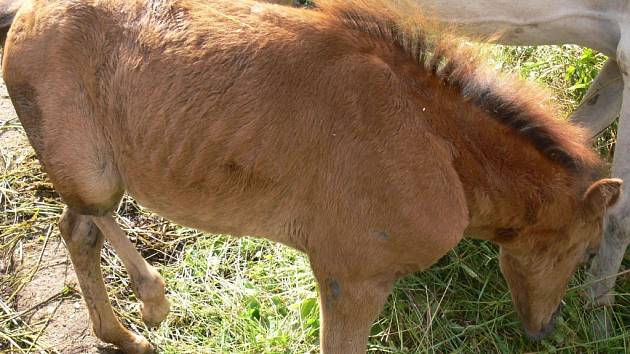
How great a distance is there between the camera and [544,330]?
3463mm

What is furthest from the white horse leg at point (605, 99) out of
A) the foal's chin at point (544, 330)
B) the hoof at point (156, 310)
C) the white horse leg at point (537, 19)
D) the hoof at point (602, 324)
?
the hoof at point (156, 310)

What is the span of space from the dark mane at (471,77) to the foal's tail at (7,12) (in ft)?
4.95

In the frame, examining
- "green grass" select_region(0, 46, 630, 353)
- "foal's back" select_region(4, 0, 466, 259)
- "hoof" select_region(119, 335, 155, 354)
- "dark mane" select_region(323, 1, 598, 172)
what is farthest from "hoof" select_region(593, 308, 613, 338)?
"hoof" select_region(119, 335, 155, 354)

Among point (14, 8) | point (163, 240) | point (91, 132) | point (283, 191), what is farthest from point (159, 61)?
point (163, 240)

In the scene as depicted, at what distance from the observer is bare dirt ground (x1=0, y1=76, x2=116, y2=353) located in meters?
3.84

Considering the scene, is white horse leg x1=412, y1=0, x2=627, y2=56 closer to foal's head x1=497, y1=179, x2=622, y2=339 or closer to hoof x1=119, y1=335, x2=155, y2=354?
foal's head x1=497, y1=179, x2=622, y2=339

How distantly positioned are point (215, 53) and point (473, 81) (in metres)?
1.02

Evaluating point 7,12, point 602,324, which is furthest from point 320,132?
point 602,324

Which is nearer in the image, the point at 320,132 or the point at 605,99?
the point at 320,132

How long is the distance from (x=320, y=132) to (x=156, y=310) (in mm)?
1382

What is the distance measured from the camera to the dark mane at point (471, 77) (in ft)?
9.53

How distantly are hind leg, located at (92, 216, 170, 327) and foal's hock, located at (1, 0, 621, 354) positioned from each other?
418mm

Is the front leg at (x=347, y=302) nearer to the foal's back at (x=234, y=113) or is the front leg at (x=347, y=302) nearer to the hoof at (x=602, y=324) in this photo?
the foal's back at (x=234, y=113)

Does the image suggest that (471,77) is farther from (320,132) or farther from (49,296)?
(49,296)
